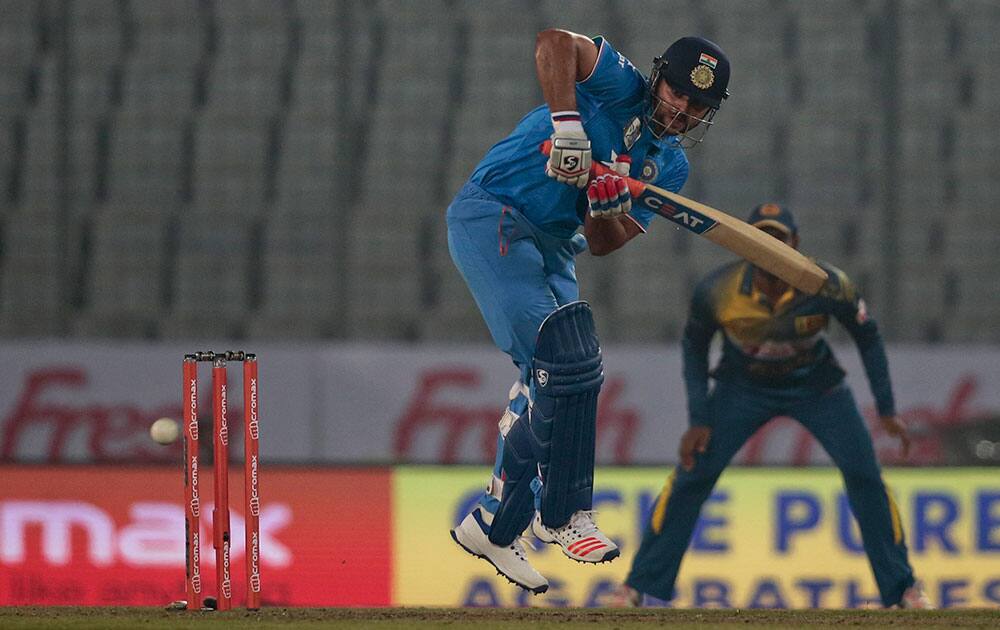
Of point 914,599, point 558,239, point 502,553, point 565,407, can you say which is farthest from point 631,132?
point 914,599

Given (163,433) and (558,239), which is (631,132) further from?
(163,433)

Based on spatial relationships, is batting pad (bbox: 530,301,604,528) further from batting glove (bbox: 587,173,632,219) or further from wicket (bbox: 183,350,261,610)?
wicket (bbox: 183,350,261,610)

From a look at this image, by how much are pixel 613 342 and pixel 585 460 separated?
5.37m

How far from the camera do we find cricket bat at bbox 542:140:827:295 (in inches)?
206

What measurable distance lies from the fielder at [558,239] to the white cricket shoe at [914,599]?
3.02 metres

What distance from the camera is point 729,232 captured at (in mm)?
5316

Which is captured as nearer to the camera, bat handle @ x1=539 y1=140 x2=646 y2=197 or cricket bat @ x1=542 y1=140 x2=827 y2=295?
bat handle @ x1=539 y1=140 x2=646 y2=197

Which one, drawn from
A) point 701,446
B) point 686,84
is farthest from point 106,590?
point 686,84

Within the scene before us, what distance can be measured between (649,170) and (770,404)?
2.85 metres

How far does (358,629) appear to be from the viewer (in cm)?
523

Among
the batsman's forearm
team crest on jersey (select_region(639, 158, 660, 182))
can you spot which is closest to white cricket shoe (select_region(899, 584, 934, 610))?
team crest on jersey (select_region(639, 158, 660, 182))

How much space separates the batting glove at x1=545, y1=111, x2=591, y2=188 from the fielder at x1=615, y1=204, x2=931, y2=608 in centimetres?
312

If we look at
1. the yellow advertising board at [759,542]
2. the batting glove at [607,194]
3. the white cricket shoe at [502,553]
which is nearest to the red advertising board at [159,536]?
the yellow advertising board at [759,542]

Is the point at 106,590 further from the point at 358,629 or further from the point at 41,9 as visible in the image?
the point at 41,9
